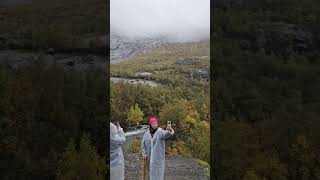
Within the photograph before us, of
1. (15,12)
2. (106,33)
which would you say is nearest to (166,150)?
(106,33)

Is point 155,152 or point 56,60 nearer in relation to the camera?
point 155,152

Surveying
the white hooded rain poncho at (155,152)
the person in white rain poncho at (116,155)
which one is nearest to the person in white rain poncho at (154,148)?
the white hooded rain poncho at (155,152)

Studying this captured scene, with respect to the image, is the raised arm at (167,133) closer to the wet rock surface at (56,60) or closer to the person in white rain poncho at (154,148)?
the person in white rain poncho at (154,148)

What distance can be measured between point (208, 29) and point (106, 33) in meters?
1.01

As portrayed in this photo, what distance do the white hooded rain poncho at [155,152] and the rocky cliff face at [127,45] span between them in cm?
78

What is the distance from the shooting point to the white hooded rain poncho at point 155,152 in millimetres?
7051

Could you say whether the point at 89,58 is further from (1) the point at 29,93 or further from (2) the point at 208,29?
(2) the point at 208,29

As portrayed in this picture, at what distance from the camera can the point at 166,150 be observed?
7117 mm

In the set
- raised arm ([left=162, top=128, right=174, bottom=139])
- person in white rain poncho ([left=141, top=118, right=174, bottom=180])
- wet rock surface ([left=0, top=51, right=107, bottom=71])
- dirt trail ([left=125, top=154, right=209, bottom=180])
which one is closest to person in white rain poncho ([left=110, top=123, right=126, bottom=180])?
dirt trail ([left=125, top=154, right=209, bottom=180])

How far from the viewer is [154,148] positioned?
7.07 m

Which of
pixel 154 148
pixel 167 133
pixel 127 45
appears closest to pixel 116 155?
pixel 154 148

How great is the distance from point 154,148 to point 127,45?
3.42ft

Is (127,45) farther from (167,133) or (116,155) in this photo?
(116,155)

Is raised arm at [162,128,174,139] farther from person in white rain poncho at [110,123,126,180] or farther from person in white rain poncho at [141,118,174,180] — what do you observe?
person in white rain poncho at [110,123,126,180]
